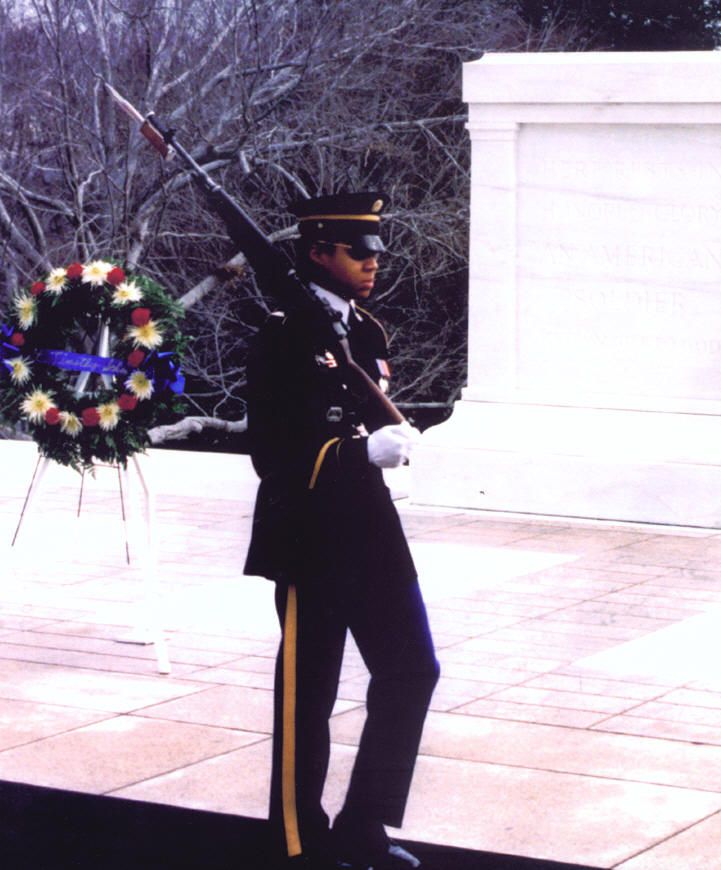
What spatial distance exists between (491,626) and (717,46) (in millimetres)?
22977

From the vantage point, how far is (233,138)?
74.6 ft

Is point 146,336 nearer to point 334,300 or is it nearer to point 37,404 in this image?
point 37,404

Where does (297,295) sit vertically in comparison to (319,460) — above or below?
above

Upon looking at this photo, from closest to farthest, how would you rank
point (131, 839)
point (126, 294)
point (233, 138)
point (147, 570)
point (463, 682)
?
point (131, 839) → point (463, 682) → point (126, 294) → point (147, 570) → point (233, 138)

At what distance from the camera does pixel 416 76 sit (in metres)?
24.7

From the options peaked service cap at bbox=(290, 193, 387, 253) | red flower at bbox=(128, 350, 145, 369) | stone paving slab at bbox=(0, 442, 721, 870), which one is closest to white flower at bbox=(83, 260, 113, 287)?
red flower at bbox=(128, 350, 145, 369)

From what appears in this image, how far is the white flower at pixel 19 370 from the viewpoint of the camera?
575 cm

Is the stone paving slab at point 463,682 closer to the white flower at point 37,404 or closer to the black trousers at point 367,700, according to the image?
the black trousers at point 367,700

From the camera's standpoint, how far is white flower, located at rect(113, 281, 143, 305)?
5723mm

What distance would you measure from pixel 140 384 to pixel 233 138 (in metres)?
17.5

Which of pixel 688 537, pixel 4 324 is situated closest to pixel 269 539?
pixel 4 324

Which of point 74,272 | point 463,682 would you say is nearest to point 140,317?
point 74,272

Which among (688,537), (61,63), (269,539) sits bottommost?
(688,537)

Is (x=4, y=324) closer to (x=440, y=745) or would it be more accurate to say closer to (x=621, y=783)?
(x=440, y=745)
